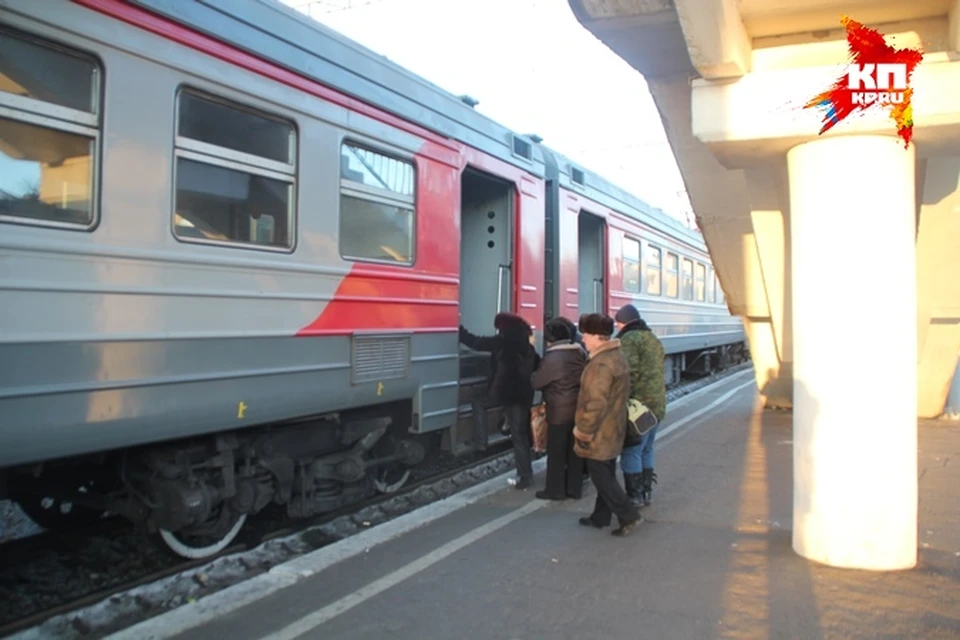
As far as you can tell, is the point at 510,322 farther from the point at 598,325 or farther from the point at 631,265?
the point at 631,265

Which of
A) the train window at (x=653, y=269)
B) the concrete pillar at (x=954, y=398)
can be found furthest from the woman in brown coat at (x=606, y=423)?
the concrete pillar at (x=954, y=398)

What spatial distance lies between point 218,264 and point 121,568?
7.10 feet

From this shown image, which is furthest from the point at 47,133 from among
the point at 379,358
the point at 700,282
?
the point at 700,282

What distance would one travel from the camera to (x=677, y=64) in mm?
6242

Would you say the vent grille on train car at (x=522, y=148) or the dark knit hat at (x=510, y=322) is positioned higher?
the vent grille on train car at (x=522, y=148)

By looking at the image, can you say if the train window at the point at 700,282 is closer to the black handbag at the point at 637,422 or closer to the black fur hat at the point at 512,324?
the black fur hat at the point at 512,324

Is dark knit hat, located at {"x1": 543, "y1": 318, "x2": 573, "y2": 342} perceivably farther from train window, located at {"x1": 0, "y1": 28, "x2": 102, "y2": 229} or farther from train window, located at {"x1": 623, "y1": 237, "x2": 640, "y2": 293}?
train window, located at {"x1": 623, "y1": 237, "x2": 640, "y2": 293}

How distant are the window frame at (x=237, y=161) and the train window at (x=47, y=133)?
47 centimetres

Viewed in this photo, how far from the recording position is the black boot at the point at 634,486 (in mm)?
5715

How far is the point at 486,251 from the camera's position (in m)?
8.04

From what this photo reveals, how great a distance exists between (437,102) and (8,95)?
3565mm

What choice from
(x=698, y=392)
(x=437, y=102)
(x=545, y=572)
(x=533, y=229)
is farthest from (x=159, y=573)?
(x=698, y=392)

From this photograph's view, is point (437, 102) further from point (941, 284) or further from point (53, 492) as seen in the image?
point (941, 284)

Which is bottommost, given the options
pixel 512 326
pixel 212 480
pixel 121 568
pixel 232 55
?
pixel 121 568
